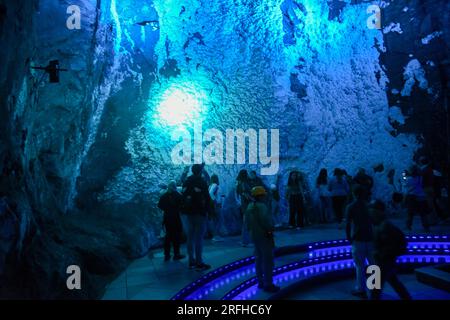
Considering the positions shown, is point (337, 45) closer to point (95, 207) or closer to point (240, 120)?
point (240, 120)

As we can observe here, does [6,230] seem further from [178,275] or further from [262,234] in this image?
[262,234]

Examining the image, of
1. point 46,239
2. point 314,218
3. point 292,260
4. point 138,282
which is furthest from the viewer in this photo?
point 314,218

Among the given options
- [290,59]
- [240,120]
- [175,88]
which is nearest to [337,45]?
[290,59]

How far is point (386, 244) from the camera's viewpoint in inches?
169

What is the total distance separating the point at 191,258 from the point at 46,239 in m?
1.97

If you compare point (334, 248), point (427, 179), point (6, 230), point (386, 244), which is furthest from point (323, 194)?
point (6, 230)

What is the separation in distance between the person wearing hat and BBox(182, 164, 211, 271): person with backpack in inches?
34.6

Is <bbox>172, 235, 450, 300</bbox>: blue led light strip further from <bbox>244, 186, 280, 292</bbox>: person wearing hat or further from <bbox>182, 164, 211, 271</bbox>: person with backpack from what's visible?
<bbox>244, 186, 280, 292</bbox>: person wearing hat

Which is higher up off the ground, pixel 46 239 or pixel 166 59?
pixel 166 59

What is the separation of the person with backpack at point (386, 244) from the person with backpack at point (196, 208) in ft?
7.57

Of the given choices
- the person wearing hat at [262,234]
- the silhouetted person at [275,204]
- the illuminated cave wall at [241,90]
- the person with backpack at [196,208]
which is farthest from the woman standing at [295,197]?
the person wearing hat at [262,234]

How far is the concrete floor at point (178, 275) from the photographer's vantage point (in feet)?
16.4

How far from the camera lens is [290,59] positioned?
1105cm

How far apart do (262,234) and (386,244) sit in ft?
4.62
